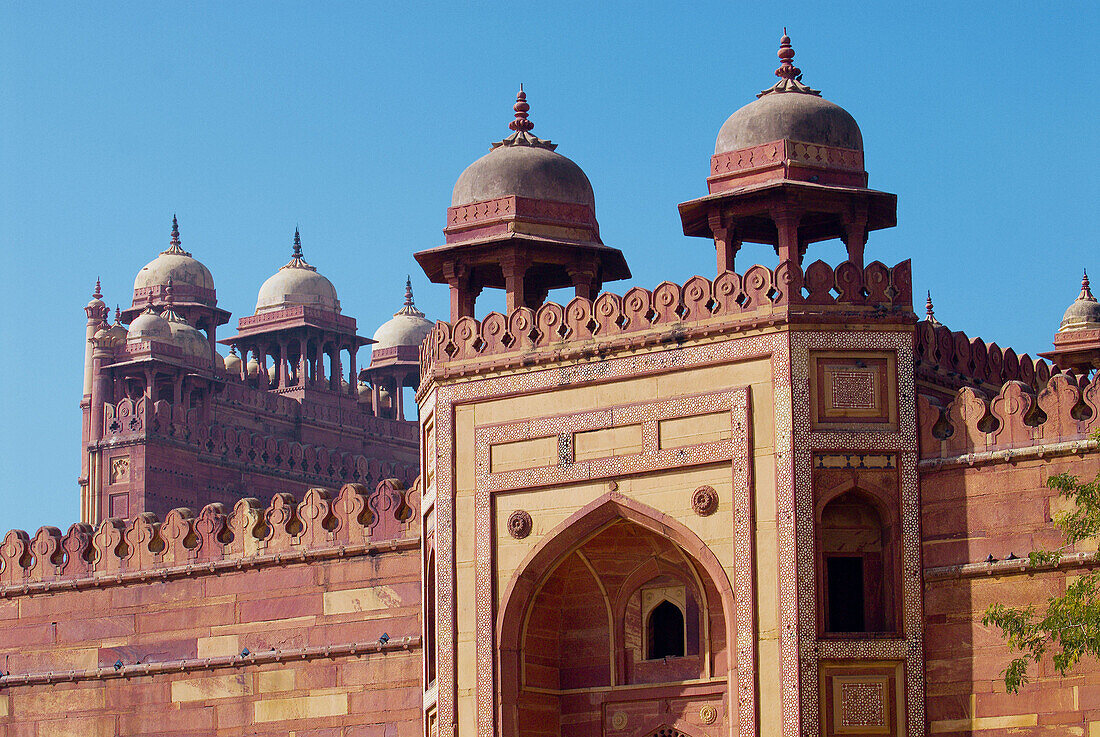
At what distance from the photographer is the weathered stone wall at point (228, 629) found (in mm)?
17000

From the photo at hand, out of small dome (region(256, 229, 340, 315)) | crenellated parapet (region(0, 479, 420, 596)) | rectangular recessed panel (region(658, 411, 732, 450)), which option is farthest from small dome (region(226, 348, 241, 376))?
rectangular recessed panel (region(658, 411, 732, 450))

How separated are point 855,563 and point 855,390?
1.25 m

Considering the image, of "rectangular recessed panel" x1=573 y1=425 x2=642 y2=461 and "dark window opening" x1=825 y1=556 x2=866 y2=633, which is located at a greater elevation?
"rectangular recessed panel" x1=573 y1=425 x2=642 y2=461

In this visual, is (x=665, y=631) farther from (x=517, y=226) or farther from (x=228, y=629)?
(x=228, y=629)

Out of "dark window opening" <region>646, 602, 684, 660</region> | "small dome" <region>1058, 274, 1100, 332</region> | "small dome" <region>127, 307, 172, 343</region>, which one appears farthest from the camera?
"small dome" <region>127, 307, 172, 343</region>

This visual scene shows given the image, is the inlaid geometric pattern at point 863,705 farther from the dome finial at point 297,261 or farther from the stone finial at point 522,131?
the dome finial at point 297,261

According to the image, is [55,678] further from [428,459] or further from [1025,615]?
→ [1025,615]

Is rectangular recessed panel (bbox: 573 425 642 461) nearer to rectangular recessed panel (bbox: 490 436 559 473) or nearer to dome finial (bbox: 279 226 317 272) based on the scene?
rectangular recessed panel (bbox: 490 436 559 473)

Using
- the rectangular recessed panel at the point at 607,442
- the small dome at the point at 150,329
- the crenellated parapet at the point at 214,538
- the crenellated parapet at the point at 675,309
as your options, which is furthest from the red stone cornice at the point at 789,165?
the small dome at the point at 150,329

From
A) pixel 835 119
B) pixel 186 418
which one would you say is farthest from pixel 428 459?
pixel 186 418

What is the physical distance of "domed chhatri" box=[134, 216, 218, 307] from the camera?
36625mm

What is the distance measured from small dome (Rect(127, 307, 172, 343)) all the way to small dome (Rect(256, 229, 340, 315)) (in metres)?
4.04

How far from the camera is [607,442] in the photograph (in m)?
15.5

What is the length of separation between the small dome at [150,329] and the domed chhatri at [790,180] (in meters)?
19.1
